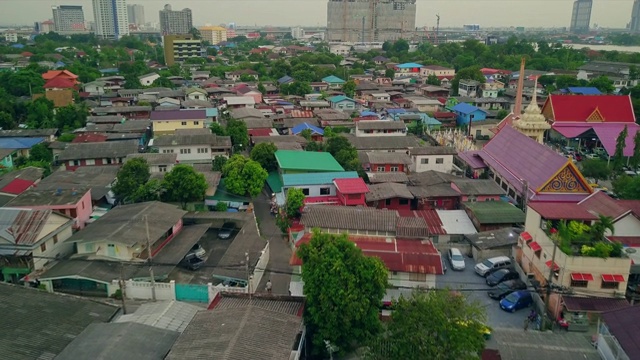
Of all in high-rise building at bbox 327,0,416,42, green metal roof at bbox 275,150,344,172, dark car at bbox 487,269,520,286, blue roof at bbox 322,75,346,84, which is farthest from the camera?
high-rise building at bbox 327,0,416,42

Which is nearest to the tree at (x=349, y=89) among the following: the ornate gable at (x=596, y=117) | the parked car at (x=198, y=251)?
the ornate gable at (x=596, y=117)

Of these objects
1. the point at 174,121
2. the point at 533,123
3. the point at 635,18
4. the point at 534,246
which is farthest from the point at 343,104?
the point at 635,18

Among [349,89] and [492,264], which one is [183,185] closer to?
[492,264]

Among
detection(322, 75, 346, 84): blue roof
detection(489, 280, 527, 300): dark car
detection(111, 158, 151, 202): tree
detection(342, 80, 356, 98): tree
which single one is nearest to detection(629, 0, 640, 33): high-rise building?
detection(322, 75, 346, 84): blue roof

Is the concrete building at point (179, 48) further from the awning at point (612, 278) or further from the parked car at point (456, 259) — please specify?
the awning at point (612, 278)

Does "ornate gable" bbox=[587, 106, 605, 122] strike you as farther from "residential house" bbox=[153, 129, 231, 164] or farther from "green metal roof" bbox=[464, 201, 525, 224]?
"residential house" bbox=[153, 129, 231, 164]

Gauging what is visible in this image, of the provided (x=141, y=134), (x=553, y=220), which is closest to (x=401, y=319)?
(x=553, y=220)
